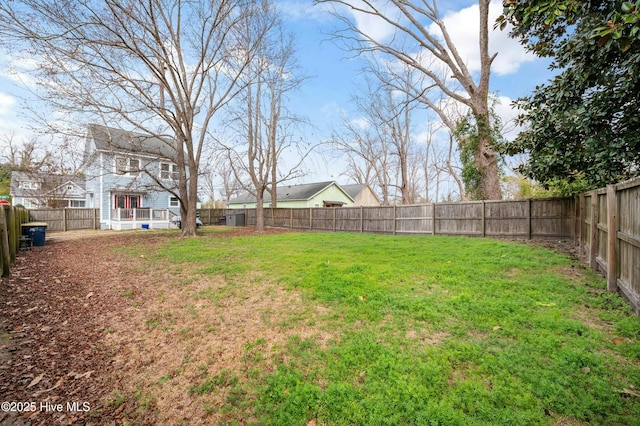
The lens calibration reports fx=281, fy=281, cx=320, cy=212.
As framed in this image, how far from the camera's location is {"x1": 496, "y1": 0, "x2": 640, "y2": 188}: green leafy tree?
3902 mm

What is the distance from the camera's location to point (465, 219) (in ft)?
38.7

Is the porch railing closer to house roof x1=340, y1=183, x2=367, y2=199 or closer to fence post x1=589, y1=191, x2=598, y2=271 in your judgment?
house roof x1=340, y1=183, x2=367, y2=199

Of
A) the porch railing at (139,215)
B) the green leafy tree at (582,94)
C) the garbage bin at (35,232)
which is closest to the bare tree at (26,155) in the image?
the porch railing at (139,215)

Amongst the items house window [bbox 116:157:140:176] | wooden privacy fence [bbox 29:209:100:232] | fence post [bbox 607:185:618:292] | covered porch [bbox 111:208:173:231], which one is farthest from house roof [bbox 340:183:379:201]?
fence post [bbox 607:185:618:292]

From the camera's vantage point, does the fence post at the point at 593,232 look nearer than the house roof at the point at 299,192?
Yes

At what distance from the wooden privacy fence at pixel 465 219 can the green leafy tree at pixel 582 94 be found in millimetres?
2362

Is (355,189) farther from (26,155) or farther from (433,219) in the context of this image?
(26,155)

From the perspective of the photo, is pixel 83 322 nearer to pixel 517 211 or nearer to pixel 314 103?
pixel 517 211

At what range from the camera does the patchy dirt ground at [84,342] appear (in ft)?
7.73

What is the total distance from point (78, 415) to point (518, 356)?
3.79 meters

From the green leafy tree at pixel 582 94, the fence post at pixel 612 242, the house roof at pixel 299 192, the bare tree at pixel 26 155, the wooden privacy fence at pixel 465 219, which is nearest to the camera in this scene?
the green leafy tree at pixel 582 94

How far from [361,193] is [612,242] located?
28.9 meters

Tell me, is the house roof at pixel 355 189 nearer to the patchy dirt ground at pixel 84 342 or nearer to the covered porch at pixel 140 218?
the covered porch at pixel 140 218

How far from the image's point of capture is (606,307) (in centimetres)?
361
